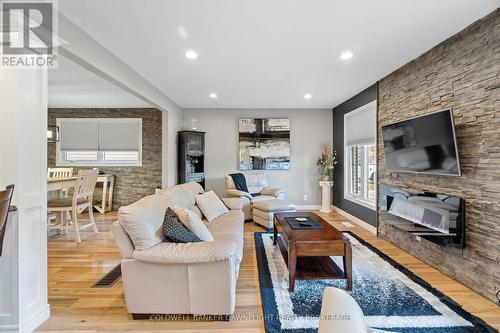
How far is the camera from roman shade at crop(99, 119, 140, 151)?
6.01 m

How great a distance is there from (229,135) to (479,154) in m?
4.61

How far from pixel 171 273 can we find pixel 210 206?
5.16 ft

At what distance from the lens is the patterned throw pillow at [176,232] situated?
6.63 feet

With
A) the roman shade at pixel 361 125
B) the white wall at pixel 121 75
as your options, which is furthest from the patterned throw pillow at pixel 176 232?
the roman shade at pixel 361 125

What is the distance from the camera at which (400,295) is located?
224cm

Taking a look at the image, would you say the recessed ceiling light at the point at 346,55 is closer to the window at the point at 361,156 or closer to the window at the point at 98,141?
the window at the point at 361,156

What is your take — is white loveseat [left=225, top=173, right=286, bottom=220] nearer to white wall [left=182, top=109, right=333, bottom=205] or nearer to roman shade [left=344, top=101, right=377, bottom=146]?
white wall [left=182, top=109, right=333, bottom=205]

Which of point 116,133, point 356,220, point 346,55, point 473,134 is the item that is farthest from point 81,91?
point 473,134

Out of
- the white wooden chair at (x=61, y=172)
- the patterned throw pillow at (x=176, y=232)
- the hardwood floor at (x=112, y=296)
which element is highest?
the white wooden chair at (x=61, y=172)

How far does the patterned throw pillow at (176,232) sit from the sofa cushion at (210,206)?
3.58ft

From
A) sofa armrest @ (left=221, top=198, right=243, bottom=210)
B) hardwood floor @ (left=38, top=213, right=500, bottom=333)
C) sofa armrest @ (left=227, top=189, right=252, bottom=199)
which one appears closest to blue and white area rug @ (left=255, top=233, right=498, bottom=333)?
hardwood floor @ (left=38, top=213, right=500, bottom=333)

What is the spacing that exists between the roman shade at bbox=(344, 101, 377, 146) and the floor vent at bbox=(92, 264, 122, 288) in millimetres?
4161

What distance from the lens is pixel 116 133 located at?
6.01m

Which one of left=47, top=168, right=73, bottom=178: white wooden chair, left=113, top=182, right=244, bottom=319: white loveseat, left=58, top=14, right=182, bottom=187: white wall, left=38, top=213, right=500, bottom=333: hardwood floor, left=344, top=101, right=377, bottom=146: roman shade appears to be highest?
left=58, top=14, right=182, bottom=187: white wall
